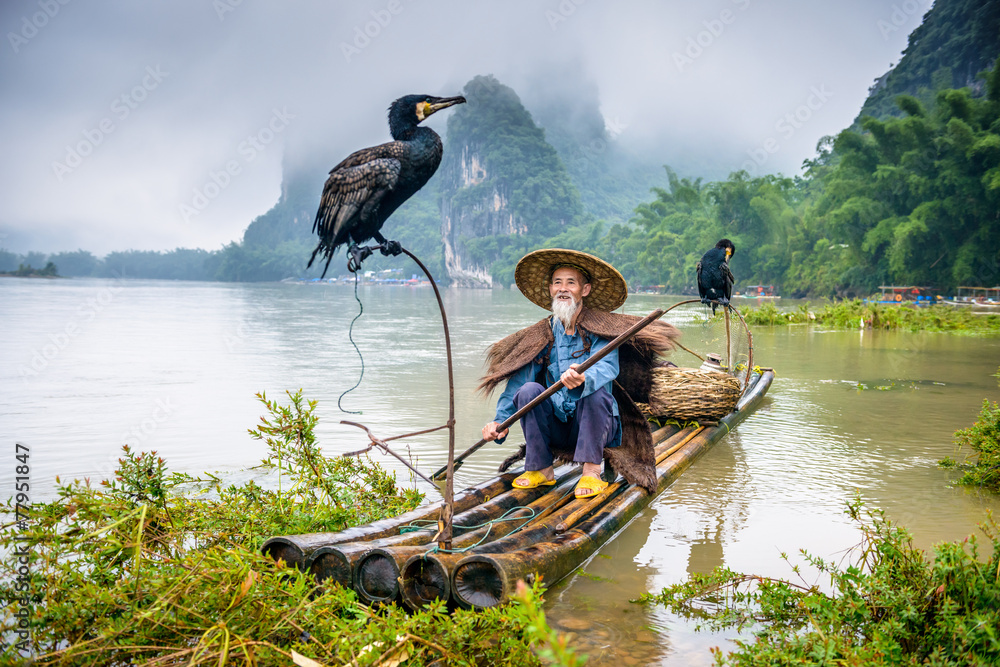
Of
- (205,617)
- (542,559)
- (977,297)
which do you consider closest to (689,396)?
(542,559)

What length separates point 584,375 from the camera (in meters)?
3.34

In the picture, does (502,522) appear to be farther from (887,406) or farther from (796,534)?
(887,406)

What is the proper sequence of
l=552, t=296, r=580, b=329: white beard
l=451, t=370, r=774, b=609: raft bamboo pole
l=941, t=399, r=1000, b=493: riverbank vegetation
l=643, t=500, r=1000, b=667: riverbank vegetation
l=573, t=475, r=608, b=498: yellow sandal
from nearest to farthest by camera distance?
l=643, t=500, r=1000, b=667: riverbank vegetation
l=451, t=370, r=774, b=609: raft bamboo pole
l=573, t=475, r=608, b=498: yellow sandal
l=552, t=296, r=580, b=329: white beard
l=941, t=399, r=1000, b=493: riverbank vegetation

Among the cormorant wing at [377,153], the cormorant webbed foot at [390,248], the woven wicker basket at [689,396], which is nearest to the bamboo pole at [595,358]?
the cormorant webbed foot at [390,248]

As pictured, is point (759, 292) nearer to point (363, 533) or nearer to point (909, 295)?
point (909, 295)

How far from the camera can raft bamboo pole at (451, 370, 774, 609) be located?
7.50 feet

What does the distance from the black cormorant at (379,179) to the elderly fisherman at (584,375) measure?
753mm

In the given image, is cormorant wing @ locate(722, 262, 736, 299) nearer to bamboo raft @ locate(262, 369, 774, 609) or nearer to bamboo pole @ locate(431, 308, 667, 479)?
bamboo raft @ locate(262, 369, 774, 609)

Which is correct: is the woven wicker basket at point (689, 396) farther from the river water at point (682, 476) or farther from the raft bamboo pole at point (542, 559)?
the raft bamboo pole at point (542, 559)

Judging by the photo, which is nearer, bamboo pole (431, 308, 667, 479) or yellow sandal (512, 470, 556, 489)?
bamboo pole (431, 308, 667, 479)

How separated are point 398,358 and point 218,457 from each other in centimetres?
616

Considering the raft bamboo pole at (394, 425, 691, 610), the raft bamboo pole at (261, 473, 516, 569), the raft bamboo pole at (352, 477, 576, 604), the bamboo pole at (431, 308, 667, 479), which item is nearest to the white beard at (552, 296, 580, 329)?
the bamboo pole at (431, 308, 667, 479)

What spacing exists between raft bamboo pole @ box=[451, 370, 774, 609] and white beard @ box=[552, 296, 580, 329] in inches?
36.4

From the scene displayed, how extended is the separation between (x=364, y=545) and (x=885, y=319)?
17.0 meters
